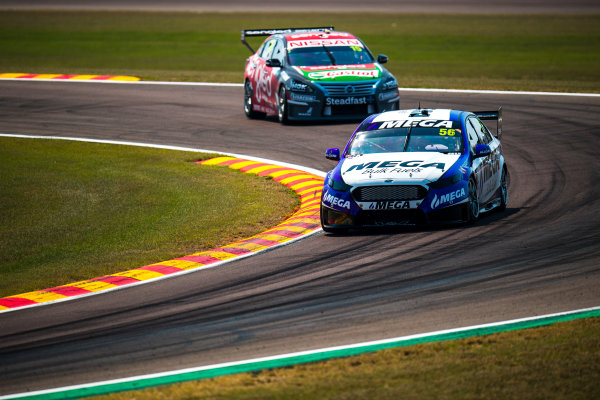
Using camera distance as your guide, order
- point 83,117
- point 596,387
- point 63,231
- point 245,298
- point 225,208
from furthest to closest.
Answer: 1. point 83,117
2. point 225,208
3. point 63,231
4. point 245,298
5. point 596,387

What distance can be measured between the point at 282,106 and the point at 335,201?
9.65 m

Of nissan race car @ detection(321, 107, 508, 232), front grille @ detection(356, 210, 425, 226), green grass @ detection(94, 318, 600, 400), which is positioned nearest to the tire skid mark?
nissan race car @ detection(321, 107, 508, 232)

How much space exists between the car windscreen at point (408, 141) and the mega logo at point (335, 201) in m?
1.06

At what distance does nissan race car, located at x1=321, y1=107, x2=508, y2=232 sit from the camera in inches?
480

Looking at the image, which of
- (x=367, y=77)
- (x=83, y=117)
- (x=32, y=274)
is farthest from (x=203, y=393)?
(x=83, y=117)

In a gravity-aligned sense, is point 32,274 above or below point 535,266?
below

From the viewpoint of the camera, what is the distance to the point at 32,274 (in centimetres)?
1148

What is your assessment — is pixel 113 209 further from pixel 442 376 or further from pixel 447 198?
pixel 442 376

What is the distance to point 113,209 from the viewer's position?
48.8 feet

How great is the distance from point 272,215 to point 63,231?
2.90 m

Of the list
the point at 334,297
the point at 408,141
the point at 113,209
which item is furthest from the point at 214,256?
the point at 113,209

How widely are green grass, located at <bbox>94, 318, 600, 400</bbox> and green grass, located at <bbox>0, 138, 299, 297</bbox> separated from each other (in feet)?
14.8

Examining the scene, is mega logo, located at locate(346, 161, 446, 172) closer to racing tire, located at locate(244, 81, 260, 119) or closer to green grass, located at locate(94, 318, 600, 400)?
green grass, located at locate(94, 318, 600, 400)

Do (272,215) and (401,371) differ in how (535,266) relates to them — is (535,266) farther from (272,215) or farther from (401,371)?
(272,215)
